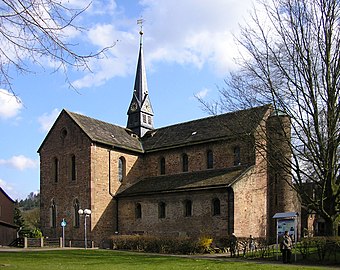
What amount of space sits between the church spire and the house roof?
28.8 feet

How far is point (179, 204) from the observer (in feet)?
117

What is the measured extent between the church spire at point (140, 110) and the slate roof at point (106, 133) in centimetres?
305

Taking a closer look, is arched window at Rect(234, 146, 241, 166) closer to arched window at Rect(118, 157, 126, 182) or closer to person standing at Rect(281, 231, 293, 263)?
arched window at Rect(118, 157, 126, 182)

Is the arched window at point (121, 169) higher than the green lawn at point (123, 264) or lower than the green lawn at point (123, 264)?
higher

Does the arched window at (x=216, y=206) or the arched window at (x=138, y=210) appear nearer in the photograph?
the arched window at (x=216, y=206)

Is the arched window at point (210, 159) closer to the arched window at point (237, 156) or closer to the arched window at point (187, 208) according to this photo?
the arched window at point (237, 156)

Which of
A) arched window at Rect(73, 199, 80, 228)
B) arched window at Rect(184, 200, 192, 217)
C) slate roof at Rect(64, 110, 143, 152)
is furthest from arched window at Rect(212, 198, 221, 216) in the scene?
arched window at Rect(73, 199, 80, 228)

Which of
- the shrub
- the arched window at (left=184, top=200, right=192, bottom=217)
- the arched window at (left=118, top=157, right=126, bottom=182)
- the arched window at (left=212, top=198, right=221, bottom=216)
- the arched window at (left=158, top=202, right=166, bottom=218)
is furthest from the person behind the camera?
the arched window at (left=118, top=157, right=126, bottom=182)

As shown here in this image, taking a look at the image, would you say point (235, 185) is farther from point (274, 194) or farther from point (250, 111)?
point (250, 111)

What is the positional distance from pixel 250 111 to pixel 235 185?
8.44 meters

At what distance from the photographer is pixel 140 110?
50.5 meters

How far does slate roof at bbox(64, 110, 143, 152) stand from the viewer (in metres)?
40.6

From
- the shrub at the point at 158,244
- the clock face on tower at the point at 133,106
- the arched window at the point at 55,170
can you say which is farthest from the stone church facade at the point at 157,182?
the clock face on tower at the point at 133,106

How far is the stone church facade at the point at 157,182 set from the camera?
33656mm
